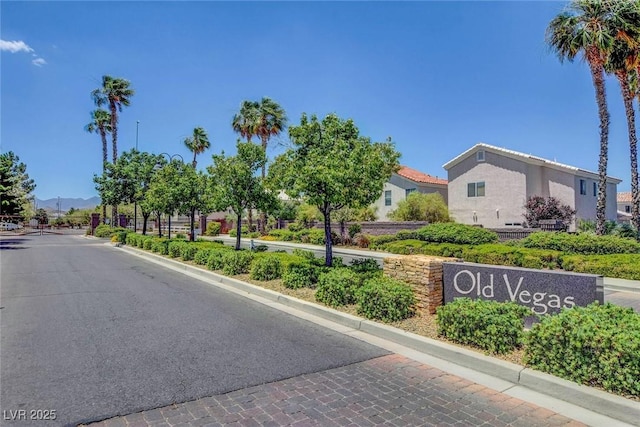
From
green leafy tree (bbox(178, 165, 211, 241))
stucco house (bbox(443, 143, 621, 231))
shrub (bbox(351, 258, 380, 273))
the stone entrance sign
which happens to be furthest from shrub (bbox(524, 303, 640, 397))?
stucco house (bbox(443, 143, 621, 231))

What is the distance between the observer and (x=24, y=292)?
34.8 ft

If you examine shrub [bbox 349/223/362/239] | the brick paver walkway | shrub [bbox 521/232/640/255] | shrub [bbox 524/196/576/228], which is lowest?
the brick paver walkway

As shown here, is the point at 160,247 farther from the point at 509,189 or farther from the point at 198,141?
the point at 198,141

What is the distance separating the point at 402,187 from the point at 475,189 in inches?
263

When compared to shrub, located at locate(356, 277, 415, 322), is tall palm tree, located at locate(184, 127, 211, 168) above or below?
above

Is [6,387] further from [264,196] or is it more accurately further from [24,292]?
[264,196]

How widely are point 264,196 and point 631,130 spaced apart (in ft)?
62.4

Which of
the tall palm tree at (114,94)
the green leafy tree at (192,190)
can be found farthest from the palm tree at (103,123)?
the green leafy tree at (192,190)

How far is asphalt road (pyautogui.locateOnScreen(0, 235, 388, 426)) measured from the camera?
4395 mm

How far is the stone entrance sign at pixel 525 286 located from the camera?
18.8 ft

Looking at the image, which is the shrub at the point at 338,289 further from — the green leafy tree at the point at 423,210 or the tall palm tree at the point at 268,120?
the tall palm tree at the point at 268,120

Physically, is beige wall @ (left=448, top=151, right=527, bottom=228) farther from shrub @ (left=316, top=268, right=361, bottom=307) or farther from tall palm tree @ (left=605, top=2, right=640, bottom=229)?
shrub @ (left=316, top=268, right=361, bottom=307)

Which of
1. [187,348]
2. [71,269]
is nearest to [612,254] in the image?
[187,348]

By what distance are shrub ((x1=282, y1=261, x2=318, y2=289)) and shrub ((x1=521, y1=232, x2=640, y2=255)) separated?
12.0 m
